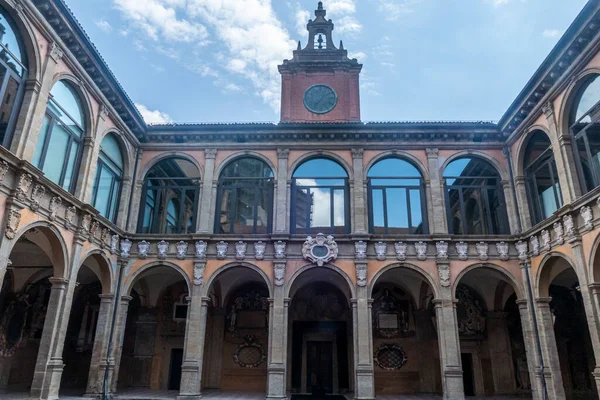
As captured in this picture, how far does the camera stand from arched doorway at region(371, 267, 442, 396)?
1672cm

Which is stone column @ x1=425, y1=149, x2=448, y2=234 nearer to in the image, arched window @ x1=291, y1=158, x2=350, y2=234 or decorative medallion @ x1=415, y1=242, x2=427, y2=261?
decorative medallion @ x1=415, y1=242, x2=427, y2=261

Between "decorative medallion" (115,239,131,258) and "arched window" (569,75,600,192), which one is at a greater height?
"arched window" (569,75,600,192)

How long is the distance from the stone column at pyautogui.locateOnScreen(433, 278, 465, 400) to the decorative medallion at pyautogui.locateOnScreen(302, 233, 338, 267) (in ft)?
12.7

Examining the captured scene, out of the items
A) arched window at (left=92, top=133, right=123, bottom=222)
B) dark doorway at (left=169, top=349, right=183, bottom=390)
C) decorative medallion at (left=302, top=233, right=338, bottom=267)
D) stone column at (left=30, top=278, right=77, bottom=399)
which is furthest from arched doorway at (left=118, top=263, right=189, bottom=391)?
decorative medallion at (left=302, top=233, right=338, bottom=267)

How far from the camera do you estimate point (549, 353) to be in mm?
13172

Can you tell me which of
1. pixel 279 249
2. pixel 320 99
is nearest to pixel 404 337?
pixel 279 249

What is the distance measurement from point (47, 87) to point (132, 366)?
1132cm

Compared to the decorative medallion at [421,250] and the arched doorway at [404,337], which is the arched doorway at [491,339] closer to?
the arched doorway at [404,337]

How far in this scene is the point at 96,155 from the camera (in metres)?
13.8

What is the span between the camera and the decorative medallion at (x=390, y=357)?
17.0 metres

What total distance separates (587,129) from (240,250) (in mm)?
11233

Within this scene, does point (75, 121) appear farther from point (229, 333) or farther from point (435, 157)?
point (435, 157)

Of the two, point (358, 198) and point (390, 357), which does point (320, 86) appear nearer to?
point (358, 198)

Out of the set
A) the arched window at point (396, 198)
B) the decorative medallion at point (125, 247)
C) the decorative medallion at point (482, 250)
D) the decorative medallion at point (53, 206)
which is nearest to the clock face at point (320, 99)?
the arched window at point (396, 198)
